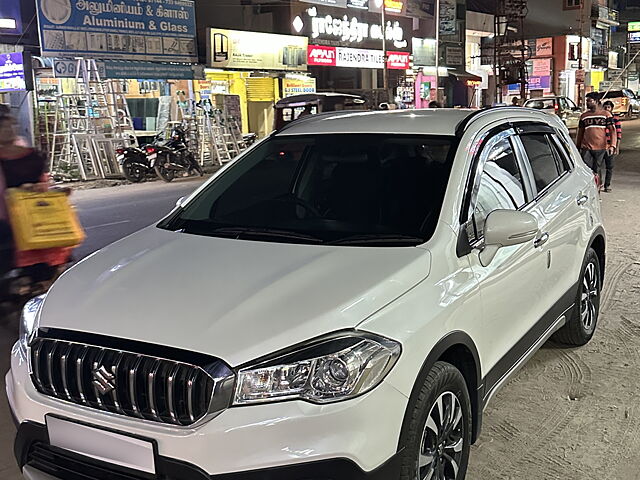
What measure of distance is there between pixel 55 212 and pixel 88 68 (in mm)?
10816

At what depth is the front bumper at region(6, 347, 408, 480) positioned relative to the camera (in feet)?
7.78

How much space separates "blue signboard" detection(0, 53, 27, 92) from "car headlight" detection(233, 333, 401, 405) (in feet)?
46.3

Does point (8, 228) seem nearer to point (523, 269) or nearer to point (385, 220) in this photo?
point (385, 220)

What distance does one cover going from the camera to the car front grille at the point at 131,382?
95.4 inches

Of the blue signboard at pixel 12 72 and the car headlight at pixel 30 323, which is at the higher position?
the blue signboard at pixel 12 72

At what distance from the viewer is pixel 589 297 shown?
208 inches

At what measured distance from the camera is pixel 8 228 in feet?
20.4

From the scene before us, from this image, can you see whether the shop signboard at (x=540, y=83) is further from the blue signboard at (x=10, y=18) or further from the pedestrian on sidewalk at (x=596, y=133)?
the blue signboard at (x=10, y=18)

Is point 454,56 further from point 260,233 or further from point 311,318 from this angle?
point 311,318

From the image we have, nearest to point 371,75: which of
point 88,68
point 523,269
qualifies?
point 88,68

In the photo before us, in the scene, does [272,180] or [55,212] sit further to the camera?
[55,212]

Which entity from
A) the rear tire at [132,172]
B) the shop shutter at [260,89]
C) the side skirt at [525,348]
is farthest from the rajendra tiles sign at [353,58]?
the side skirt at [525,348]

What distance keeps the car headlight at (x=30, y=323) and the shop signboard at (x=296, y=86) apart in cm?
1941

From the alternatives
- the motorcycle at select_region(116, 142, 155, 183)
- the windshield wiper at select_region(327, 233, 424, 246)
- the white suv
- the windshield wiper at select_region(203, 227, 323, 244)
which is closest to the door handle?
the white suv
